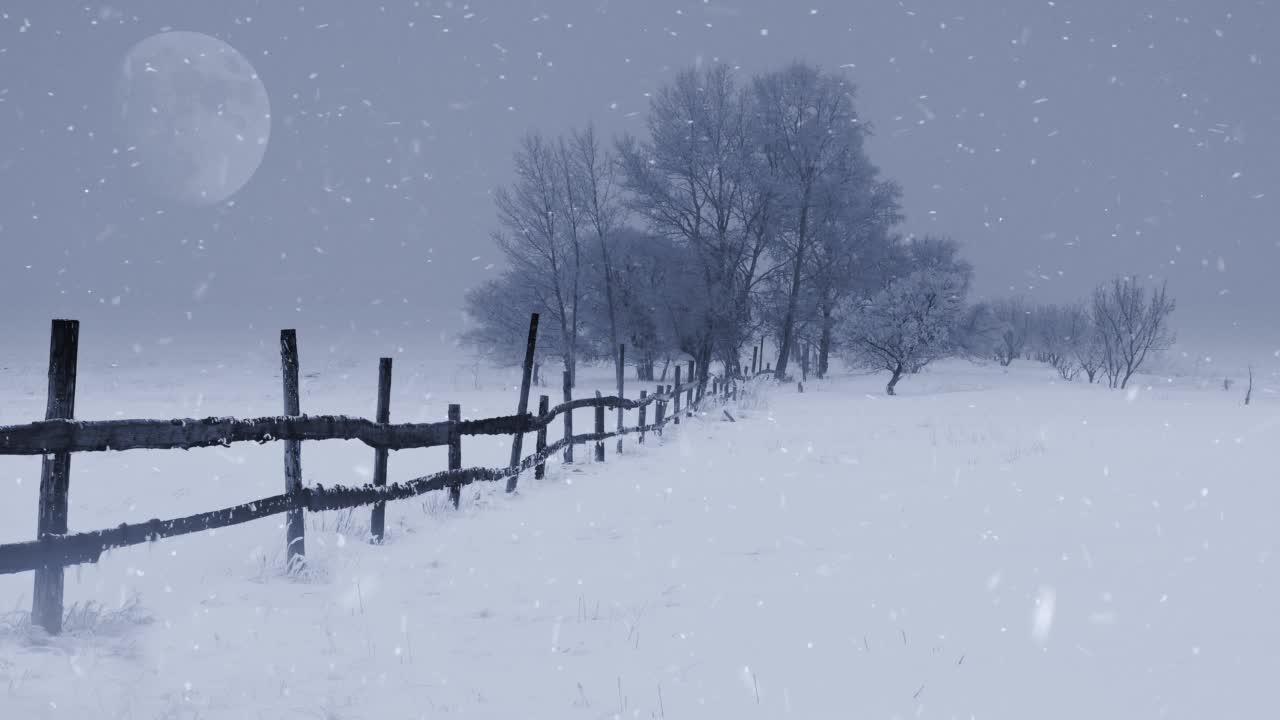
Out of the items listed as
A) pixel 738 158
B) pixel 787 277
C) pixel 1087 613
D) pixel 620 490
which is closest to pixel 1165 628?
pixel 1087 613

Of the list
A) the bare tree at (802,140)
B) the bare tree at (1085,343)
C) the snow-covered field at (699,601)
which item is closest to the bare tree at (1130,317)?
the bare tree at (1085,343)

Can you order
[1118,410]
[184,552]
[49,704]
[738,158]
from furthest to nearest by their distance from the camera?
1. [738,158]
2. [1118,410]
3. [184,552]
4. [49,704]

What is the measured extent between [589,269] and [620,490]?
2344 centimetres

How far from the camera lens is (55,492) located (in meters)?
3.89

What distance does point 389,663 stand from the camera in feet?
12.4

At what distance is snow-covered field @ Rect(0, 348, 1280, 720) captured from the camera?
335cm

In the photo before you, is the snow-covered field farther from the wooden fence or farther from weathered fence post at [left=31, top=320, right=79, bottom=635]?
the wooden fence

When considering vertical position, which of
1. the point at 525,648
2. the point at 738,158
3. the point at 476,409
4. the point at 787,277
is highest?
the point at 738,158

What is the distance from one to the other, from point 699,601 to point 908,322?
2776cm

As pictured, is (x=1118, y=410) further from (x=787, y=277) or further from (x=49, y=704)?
(x=49, y=704)

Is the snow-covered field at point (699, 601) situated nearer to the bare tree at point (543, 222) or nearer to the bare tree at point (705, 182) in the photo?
the bare tree at point (705, 182)

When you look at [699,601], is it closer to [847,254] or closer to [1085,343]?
[847,254]

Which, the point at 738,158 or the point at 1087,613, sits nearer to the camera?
the point at 1087,613

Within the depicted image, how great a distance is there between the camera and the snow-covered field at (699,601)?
335 centimetres
